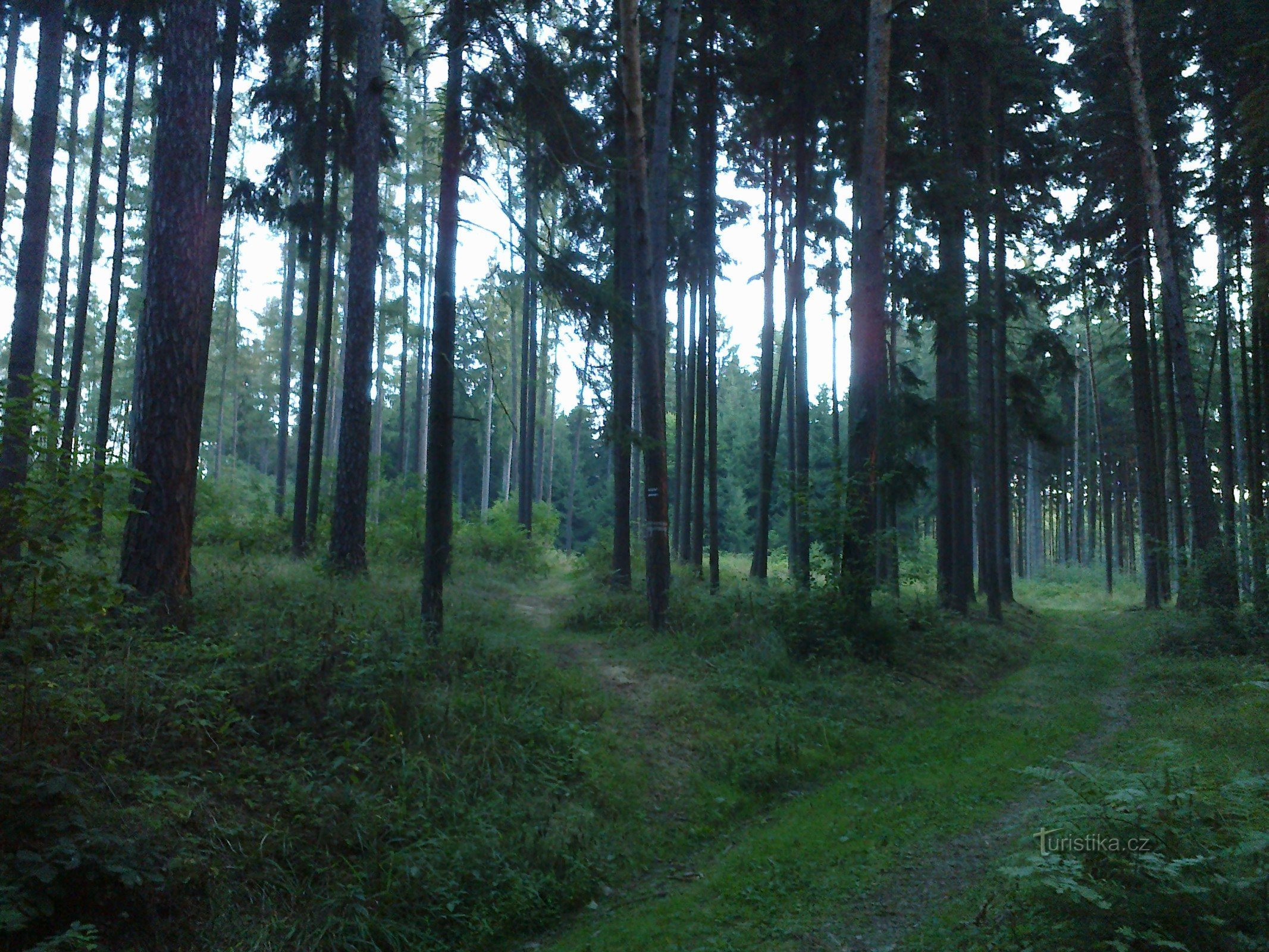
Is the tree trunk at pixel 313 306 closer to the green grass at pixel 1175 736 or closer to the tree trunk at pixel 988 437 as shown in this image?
the green grass at pixel 1175 736

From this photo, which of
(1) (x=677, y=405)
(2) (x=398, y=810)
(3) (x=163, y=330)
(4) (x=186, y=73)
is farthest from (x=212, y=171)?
(2) (x=398, y=810)

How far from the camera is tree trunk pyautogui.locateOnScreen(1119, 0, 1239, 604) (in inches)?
645

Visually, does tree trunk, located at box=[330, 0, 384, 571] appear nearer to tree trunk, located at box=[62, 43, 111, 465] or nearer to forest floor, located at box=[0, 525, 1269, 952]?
forest floor, located at box=[0, 525, 1269, 952]

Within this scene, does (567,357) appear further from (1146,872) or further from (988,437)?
(988,437)

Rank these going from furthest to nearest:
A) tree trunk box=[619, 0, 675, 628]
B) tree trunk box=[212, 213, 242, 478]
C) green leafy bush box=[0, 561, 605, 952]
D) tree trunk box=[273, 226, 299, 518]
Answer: tree trunk box=[212, 213, 242, 478]
tree trunk box=[273, 226, 299, 518]
tree trunk box=[619, 0, 675, 628]
green leafy bush box=[0, 561, 605, 952]

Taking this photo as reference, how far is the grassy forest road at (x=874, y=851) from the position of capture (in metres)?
5.10

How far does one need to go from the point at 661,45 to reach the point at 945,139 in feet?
24.2

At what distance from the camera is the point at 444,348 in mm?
9812

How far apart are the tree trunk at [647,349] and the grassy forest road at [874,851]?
4.63 metres

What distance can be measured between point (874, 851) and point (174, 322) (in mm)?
8216

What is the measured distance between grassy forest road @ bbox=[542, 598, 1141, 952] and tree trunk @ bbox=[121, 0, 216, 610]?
18.8 ft

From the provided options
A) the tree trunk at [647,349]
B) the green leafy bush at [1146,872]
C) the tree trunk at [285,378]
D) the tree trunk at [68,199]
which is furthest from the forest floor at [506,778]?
the tree trunk at [285,378]

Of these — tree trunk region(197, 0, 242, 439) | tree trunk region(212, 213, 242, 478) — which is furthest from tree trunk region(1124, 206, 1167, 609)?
tree trunk region(212, 213, 242, 478)

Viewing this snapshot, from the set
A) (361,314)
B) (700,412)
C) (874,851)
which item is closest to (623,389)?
(700,412)
